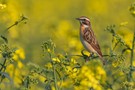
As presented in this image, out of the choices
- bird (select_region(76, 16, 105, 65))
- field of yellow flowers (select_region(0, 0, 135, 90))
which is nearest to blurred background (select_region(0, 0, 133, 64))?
field of yellow flowers (select_region(0, 0, 135, 90))

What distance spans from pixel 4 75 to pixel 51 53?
460 mm

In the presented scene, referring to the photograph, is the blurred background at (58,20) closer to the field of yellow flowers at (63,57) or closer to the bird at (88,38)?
the field of yellow flowers at (63,57)

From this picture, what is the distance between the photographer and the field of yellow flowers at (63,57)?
5312mm

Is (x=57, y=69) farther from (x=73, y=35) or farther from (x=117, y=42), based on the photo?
(x=73, y=35)

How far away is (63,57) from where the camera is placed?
5.73 m

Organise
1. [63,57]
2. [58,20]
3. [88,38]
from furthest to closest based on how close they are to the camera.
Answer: [58,20] → [88,38] → [63,57]

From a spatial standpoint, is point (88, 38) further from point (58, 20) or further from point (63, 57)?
point (58, 20)

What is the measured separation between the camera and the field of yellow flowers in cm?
531

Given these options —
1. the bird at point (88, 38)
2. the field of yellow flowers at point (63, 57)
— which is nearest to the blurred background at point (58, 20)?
the field of yellow flowers at point (63, 57)

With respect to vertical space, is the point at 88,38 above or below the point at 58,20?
below

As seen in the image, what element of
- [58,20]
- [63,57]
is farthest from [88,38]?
[58,20]

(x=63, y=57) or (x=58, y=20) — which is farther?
(x=58, y=20)

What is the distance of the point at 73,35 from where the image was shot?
1011 cm

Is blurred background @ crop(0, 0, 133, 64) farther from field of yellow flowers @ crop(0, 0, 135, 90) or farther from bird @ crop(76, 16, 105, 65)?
bird @ crop(76, 16, 105, 65)
